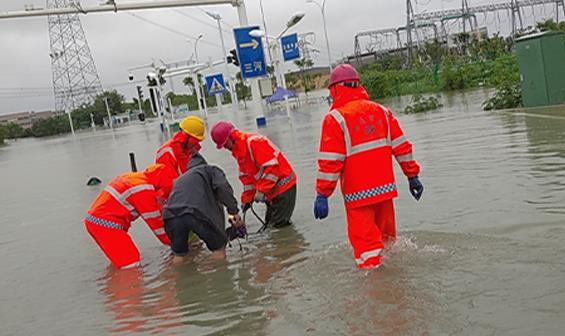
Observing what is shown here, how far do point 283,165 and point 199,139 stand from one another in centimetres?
112

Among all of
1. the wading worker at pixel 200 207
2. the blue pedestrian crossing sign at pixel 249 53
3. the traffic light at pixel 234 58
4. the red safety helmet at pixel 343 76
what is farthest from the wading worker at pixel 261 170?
the traffic light at pixel 234 58

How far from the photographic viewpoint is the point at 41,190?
18.4m

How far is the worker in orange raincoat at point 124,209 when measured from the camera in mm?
7062

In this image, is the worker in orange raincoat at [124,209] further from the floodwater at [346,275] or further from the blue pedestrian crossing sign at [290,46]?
the blue pedestrian crossing sign at [290,46]

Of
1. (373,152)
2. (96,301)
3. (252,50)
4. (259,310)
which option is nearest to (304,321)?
(259,310)

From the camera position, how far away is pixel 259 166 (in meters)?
7.67

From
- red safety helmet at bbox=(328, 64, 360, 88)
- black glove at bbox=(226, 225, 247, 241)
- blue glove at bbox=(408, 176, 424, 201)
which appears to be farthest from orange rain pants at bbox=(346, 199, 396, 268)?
black glove at bbox=(226, 225, 247, 241)

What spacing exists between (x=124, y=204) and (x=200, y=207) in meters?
0.98

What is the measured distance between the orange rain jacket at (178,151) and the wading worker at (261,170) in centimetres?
40

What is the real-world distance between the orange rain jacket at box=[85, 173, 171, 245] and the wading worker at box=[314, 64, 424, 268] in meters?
2.44

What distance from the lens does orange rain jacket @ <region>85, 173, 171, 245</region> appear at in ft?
23.1

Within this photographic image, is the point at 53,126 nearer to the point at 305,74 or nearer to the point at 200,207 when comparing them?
the point at 305,74

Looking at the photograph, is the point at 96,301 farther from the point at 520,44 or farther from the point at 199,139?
the point at 520,44

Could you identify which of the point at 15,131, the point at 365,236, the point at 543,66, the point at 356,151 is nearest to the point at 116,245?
the point at 365,236
